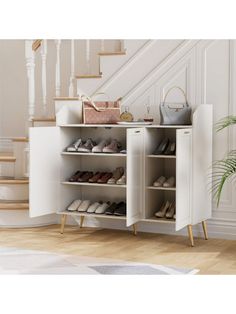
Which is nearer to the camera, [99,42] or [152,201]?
[152,201]

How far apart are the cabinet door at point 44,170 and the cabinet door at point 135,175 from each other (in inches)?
26.7

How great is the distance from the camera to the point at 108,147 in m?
4.19

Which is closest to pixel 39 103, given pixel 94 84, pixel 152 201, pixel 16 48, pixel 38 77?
pixel 38 77

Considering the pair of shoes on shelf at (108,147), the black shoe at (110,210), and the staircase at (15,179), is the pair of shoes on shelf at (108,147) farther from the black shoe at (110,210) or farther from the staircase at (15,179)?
the staircase at (15,179)

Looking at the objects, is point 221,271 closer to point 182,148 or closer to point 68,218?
point 182,148

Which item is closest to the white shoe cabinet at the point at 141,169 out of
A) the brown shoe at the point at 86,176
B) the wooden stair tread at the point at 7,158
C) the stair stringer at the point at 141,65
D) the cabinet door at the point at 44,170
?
the cabinet door at the point at 44,170

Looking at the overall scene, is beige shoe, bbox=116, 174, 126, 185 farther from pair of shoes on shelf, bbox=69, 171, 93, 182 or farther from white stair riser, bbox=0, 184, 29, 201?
white stair riser, bbox=0, 184, 29, 201

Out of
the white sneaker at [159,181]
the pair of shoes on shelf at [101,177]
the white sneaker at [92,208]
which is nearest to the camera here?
the white sneaker at [159,181]

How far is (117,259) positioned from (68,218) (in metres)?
1.33

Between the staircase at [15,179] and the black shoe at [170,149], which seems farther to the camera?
the staircase at [15,179]

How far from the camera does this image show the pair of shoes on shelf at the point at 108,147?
418 centimetres

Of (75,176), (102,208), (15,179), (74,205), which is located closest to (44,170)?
(75,176)

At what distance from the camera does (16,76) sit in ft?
18.8
